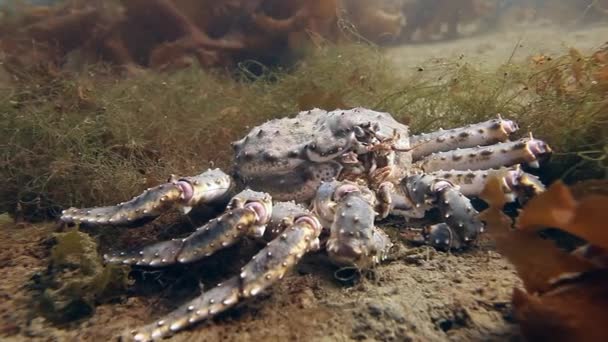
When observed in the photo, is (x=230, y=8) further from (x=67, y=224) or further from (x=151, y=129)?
(x=67, y=224)

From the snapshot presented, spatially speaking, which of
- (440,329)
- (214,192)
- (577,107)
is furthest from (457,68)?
(440,329)

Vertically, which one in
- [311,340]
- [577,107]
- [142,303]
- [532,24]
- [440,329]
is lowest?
[142,303]

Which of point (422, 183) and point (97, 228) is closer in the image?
point (422, 183)

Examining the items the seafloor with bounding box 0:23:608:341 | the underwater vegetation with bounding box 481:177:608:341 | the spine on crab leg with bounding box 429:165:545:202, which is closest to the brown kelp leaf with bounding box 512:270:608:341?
the underwater vegetation with bounding box 481:177:608:341

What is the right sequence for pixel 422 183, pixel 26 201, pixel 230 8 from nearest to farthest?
pixel 422 183 < pixel 26 201 < pixel 230 8

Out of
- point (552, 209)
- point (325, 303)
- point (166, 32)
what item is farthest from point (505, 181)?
point (166, 32)
